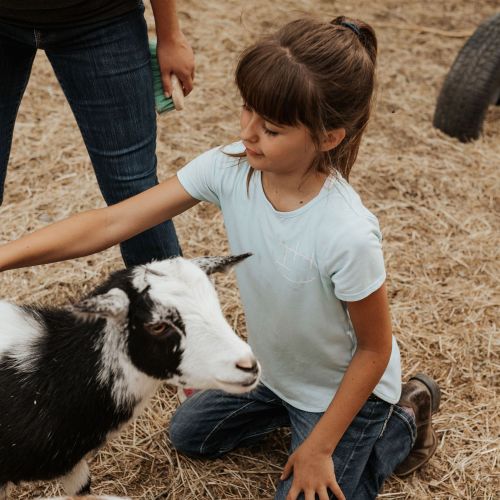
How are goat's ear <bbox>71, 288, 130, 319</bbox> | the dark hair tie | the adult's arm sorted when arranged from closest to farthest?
goat's ear <bbox>71, 288, 130, 319</bbox>, the dark hair tie, the adult's arm

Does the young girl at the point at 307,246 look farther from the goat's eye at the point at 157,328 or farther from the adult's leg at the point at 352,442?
the goat's eye at the point at 157,328

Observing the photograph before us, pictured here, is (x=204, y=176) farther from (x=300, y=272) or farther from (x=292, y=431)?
(x=292, y=431)

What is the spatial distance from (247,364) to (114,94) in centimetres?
113

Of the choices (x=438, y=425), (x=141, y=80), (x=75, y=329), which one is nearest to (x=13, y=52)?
(x=141, y=80)

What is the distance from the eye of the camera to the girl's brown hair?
1.92m

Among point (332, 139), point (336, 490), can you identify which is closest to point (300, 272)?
point (332, 139)

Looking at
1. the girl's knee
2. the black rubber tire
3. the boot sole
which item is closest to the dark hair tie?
the girl's knee

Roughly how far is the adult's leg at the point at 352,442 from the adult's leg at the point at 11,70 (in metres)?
1.41

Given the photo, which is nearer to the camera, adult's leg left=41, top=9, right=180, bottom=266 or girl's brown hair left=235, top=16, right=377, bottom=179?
girl's brown hair left=235, top=16, right=377, bottom=179

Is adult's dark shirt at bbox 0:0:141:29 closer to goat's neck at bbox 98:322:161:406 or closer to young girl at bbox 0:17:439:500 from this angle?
young girl at bbox 0:17:439:500

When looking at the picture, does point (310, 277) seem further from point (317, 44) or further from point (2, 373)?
point (2, 373)

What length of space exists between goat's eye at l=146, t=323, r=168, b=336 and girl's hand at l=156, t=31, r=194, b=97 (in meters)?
1.12

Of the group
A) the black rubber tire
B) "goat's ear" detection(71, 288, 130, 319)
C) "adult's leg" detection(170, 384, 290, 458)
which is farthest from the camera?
the black rubber tire

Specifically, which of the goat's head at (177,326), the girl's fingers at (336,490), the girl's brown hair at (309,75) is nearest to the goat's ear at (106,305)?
the goat's head at (177,326)
